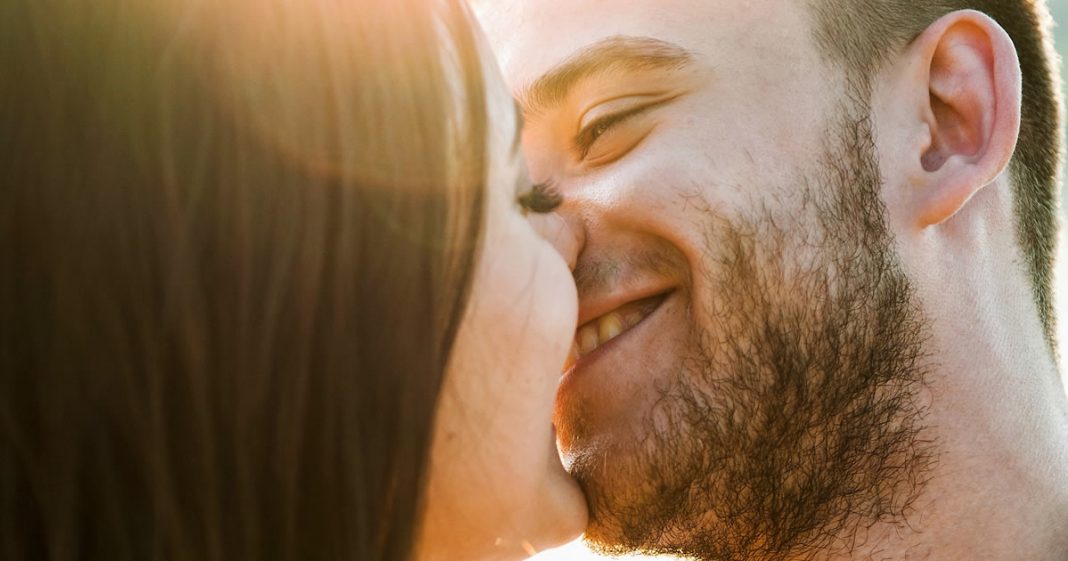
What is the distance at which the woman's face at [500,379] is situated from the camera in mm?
1773

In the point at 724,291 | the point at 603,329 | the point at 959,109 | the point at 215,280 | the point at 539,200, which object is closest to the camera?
the point at 215,280

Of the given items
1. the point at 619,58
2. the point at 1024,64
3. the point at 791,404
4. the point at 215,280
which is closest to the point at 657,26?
the point at 619,58

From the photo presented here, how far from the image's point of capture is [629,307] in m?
2.40

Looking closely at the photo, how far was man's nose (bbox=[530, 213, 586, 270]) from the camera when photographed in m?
2.19

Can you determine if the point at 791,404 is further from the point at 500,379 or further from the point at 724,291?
the point at 500,379

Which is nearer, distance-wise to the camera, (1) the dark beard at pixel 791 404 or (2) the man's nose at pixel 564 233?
(2) the man's nose at pixel 564 233

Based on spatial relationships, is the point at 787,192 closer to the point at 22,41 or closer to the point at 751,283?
the point at 751,283

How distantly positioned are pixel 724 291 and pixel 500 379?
671mm

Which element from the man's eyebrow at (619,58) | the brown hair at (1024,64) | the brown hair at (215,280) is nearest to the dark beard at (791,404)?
the brown hair at (1024,64)

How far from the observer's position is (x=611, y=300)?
7.71 ft

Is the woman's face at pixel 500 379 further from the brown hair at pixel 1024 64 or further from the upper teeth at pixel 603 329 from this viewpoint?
the brown hair at pixel 1024 64

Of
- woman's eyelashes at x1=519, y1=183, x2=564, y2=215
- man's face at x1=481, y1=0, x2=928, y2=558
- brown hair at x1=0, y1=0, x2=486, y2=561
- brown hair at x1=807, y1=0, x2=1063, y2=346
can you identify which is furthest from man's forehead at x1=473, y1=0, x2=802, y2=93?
brown hair at x1=0, y1=0, x2=486, y2=561

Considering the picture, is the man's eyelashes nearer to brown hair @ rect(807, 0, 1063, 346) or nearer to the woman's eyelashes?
the woman's eyelashes

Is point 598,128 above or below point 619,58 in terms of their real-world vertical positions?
below
